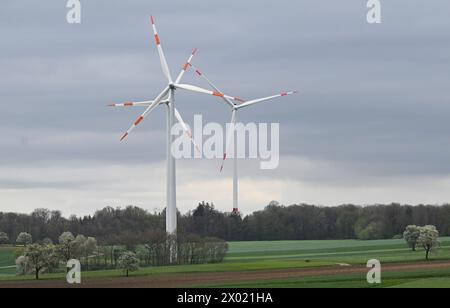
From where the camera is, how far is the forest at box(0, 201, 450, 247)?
163500mm

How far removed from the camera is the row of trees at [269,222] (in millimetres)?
163500

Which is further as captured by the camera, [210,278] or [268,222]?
[268,222]

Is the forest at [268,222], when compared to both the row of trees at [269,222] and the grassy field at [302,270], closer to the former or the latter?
the row of trees at [269,222]

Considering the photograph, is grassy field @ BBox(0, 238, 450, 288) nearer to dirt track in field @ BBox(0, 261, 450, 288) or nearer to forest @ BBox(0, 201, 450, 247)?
dirt track in field @ BBox(0, 261, 450, 288)

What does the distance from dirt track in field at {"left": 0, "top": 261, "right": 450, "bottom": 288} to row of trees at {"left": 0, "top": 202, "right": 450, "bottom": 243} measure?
68361mm

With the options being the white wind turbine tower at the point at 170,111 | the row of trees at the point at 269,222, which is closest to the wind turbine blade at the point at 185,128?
the white wind turbine tower at the point at 170,111

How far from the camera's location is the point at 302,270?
9119 cm

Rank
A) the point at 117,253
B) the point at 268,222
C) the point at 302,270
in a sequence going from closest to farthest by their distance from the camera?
the point at 302,270, the point at 117,253, the point at 268,222

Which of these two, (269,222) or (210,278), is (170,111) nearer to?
(210,278)

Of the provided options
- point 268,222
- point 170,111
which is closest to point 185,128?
point 170,111

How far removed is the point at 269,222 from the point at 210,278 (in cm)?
9601

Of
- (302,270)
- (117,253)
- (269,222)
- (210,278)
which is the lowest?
(210,278)
